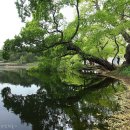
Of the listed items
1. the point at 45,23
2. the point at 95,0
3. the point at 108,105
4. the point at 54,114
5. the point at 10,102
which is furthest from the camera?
the point at 95,0

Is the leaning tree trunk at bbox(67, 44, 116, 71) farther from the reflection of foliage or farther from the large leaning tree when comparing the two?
the reflection of foliage

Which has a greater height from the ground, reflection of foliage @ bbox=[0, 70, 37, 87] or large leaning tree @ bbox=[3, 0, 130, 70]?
large leaning tree @ bbox=[3, 0, 130, 70]

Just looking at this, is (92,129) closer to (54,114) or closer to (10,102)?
(54,114)

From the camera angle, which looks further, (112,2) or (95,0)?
(95,0)

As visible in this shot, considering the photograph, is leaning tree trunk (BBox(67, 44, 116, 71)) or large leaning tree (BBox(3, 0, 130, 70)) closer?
large leaning tree (BBox(3, 0, 130, 70))

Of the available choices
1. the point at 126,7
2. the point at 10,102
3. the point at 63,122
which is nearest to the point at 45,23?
the point at 126,7

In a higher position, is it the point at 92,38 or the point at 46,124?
the point at 92,38

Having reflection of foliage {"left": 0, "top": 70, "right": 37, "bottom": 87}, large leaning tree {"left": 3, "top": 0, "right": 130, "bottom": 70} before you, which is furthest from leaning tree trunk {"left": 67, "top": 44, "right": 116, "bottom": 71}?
reflection of foliage {"left": 0, "top": 70, "right": 37, "bottom": 87}

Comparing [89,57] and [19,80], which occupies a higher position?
[89,57]

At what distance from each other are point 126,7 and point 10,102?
21057 millimetres

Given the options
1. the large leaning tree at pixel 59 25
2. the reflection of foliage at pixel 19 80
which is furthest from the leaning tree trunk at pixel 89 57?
the reflection of foliage at pixel 19 80

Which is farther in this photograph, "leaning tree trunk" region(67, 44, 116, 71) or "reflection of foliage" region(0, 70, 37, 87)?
"leaning tree trunk" region(67, 44, 116, 71)

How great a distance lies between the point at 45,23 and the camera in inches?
1256

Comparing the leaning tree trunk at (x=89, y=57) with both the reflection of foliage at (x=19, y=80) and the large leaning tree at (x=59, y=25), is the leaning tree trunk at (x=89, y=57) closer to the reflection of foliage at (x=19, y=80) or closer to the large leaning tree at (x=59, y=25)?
the large leaning tree at (x=59, y=25)
